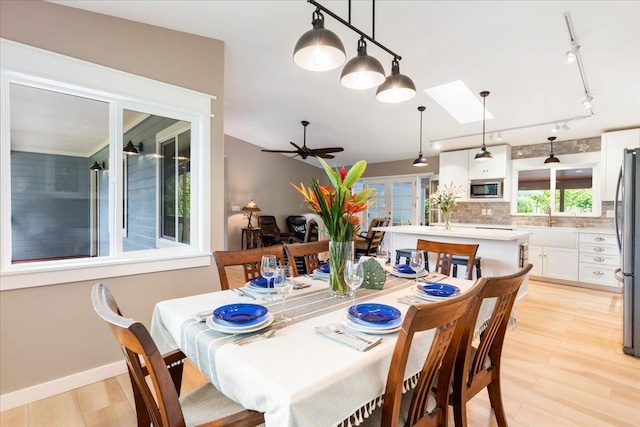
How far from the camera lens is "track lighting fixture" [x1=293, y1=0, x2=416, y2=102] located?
1422 millimetres

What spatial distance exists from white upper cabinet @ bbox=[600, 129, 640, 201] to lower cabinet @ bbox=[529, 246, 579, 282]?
3.32ft

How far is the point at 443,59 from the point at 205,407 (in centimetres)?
368

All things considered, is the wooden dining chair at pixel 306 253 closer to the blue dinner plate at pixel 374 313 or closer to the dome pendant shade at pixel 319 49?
the blue dinner plate at pixel 374 313

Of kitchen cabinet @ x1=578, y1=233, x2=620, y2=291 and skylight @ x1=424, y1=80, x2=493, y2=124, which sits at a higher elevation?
skylight @ x1=424, y1=80, x2=493, y2=124

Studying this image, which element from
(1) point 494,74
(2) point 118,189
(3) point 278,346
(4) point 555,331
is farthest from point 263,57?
(4) point 555,331

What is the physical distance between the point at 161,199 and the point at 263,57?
→ 1.88m

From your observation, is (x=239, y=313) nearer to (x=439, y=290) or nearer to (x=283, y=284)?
(x=283, y=284)

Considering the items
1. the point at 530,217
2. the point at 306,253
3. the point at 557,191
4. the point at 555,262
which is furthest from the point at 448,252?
the point at 557,191

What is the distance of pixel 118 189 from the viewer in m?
2.34

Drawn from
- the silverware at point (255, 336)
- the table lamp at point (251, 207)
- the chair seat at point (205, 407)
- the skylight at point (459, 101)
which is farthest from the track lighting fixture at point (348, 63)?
the table lamp at point (251, 207)

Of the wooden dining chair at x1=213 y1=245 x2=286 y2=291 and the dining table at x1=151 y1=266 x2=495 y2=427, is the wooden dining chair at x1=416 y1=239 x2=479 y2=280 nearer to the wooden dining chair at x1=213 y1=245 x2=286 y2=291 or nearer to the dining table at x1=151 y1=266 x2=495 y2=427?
the dining table at x1=151 y1=266 x2=495 y2=427

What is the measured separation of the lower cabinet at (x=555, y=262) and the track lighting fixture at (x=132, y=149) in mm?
5894

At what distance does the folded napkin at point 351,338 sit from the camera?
1013 millimetres

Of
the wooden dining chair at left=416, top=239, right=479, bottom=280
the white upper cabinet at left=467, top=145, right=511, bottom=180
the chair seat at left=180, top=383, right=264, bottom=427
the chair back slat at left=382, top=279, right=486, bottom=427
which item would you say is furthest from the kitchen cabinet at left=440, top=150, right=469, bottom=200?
the chair seat at left=180, top=383, right=264, bottom=427
